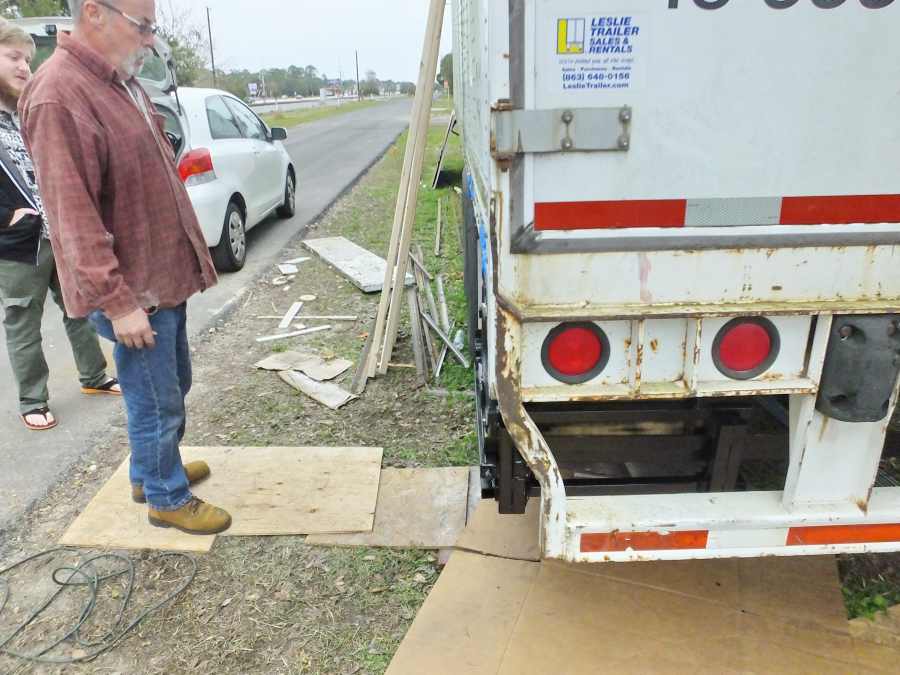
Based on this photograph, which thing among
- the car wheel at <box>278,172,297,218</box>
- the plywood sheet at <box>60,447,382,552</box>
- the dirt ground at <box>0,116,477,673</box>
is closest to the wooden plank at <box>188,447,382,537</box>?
the plywood sheet at <box>60,447,382,552</box>

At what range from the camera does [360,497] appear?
3178mm

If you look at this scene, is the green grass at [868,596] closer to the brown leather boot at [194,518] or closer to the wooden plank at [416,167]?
the brown leather boot at [194,518]

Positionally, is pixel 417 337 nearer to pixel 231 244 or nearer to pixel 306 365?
pixel 306 365

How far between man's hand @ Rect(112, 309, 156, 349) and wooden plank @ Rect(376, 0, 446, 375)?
1.97 metres

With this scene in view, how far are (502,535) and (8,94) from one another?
11.0ft

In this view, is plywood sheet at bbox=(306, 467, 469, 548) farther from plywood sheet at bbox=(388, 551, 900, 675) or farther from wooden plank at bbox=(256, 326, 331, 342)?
wooden plank at bbox=(256, 326, 331, 342)

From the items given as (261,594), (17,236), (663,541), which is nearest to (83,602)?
(261,594)

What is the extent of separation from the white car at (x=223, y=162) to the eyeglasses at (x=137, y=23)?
3.11 meters

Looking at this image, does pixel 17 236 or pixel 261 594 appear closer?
pixel 261 594

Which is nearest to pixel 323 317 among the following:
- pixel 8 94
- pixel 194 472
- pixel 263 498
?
pixel 194 472

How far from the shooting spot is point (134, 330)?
2389 mm

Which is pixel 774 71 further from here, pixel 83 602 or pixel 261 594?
pixel 83 602

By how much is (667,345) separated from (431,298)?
12.5 ft

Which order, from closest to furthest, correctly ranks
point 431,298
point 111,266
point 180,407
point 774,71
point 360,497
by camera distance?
1. point 774,71
2. point 111,266
3. point 180,407
4. point 360,497
5. point 431,298
